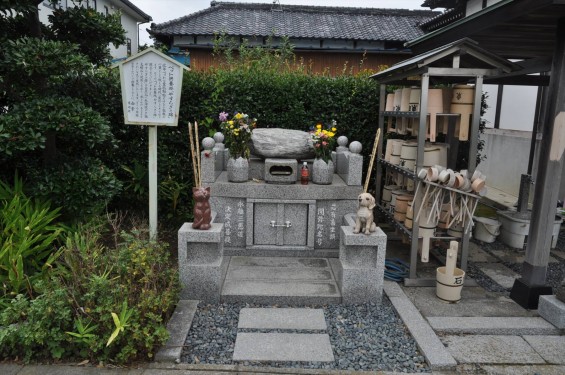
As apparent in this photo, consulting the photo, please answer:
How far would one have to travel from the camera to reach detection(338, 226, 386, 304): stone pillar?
17.1 ft

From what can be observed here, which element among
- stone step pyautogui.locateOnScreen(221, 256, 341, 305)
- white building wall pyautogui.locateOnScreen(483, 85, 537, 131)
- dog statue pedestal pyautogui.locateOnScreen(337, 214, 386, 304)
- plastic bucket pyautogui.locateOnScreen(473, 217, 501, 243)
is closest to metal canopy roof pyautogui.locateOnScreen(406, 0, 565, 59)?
dog statue pedestal pyautogui.locateOnScreen(337, 214, 386, 304)

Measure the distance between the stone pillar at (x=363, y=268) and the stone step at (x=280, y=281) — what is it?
0.72 feet

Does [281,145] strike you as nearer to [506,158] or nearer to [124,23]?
[506,158]

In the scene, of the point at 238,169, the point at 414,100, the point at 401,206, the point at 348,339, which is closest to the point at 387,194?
the point at 401,206

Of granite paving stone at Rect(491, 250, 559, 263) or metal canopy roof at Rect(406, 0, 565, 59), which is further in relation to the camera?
granite paving stone at Rect(491, 250, 559, 263)

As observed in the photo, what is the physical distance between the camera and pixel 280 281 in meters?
5.65

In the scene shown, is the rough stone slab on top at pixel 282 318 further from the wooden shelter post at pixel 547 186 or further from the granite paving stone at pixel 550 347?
the wooden shelter post at pixel 547 186

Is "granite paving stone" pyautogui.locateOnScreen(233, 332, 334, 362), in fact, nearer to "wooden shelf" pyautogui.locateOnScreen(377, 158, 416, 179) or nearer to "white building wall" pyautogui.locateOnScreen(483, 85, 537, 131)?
"wooden shelf" pyautogui.locateOnScreen(377, 158, 416, 179)

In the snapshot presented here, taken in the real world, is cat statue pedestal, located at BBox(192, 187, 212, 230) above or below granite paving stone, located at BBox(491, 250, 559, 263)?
above

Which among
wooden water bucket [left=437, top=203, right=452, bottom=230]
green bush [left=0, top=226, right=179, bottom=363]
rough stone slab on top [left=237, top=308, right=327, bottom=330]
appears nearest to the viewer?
green bush [left=0, top=226, right=179, bottom=363]

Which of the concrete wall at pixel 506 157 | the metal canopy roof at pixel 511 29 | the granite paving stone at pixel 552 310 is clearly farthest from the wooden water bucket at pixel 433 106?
the concrete wall at pixel 506 157

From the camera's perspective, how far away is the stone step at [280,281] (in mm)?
5266

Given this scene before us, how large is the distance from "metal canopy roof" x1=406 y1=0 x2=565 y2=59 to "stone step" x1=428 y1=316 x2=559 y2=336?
333cm

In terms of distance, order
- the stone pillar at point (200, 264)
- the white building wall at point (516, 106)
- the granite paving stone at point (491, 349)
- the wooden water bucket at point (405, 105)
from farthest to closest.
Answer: the white building wall at point (516, 106) < the wooden water bucket at point (405, 105) < the stone pillar at point (200, 264) < the granite paving stone at point (491, 349)
